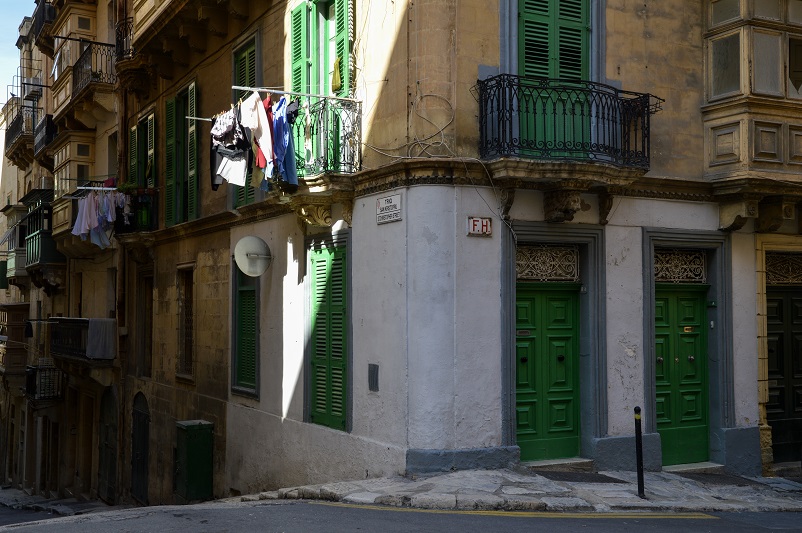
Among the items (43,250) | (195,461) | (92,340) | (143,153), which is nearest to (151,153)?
(143,153)

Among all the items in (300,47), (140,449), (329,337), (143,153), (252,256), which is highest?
(300,47)

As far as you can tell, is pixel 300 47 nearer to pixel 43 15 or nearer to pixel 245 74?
pixel 245 74

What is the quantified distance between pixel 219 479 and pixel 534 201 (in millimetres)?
8543

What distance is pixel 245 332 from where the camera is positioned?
16469mm

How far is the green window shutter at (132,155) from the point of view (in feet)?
73.9

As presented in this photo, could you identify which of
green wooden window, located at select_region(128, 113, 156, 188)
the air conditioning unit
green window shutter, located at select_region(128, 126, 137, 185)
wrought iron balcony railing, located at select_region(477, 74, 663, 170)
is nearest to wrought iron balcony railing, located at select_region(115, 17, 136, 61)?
green wooden window, located at select_region(128, 113, 156, 188)

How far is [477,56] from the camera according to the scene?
11539mm

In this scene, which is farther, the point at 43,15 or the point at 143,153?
the point at 43,15

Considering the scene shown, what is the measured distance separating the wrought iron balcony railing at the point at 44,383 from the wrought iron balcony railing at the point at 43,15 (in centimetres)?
1115

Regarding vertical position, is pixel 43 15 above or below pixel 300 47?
above

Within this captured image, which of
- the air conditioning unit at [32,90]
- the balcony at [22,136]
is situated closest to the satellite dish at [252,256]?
the balcony at [22,136]

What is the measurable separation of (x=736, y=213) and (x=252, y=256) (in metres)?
7.39

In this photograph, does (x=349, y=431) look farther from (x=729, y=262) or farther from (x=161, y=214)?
(x=161, y=214)

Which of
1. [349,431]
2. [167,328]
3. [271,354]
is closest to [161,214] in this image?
[167,328]
